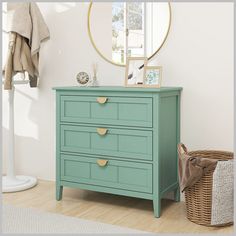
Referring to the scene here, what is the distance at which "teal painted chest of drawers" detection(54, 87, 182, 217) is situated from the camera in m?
2.71

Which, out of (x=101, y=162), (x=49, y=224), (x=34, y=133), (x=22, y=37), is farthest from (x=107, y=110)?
(x=34, y=133)

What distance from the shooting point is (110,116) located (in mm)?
2855

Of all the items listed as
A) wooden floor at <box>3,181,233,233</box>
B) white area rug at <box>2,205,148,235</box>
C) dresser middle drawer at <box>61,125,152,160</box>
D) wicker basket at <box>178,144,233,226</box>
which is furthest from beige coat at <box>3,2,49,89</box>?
wicker basket at <box>178,144,233,226</box>

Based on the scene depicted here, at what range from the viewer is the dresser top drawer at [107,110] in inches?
107

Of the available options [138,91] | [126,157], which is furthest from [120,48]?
[126,157]

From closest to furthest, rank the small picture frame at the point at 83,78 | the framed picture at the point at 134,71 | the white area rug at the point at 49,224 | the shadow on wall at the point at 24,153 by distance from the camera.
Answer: the white area rug at the point at 49,224, the framed picture at the point at 134,71, the small picture frame at the point at 83,78, the shadow on wall at the point at 24,153

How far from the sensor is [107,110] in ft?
9.41

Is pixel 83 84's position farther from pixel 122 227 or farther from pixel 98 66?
pixel 122 227

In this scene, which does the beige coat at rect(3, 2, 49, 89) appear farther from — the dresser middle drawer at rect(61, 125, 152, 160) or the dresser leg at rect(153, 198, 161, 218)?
the dresser leg at rect(153, 198, 161, 218)

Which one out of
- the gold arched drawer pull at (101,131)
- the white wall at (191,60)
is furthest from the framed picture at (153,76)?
the gold arched drawer pull at (101,131)

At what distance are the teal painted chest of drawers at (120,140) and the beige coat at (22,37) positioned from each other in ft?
1.67

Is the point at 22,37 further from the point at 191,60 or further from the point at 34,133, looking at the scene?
the point at 191,60

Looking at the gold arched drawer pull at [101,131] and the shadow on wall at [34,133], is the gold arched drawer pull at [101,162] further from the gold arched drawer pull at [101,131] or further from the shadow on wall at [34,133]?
the shadow on wall at [34,133]

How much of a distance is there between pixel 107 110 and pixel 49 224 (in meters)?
0.86
